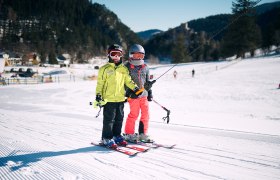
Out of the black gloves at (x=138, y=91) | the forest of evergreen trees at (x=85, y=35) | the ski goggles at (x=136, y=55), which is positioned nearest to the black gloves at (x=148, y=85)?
the black gloves at (x=138, y=91)

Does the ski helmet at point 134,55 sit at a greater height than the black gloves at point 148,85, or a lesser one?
greater

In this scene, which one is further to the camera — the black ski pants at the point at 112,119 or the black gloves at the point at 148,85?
the black gloves at the point at 148,85

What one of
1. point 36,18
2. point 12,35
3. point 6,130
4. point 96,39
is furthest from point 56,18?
point 6,130

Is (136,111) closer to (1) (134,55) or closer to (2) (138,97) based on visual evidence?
(2) (138,97)

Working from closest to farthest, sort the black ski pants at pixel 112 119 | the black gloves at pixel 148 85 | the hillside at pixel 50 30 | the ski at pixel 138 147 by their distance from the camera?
1. the ski at pixel 138 147
2. the black ski pants at pixel 112 119
3. the black gloves at pixel 148 85
4. the hillside at pixel 50 30

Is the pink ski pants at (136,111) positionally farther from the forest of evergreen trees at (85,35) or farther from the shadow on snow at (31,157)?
Result: the forest of evergreen trees at (85,35)

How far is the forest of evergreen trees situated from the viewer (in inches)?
2617

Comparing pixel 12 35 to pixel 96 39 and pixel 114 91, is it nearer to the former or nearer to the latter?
pixel 96 39

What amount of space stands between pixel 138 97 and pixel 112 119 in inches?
27.5

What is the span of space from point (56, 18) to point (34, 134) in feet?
611

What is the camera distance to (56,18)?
172500 mm

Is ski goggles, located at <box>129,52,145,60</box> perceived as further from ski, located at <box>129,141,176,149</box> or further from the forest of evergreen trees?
the forest of evergreen trees

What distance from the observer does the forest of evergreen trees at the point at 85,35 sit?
66469 mm

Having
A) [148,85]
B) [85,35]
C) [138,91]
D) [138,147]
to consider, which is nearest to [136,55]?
[148,85]
